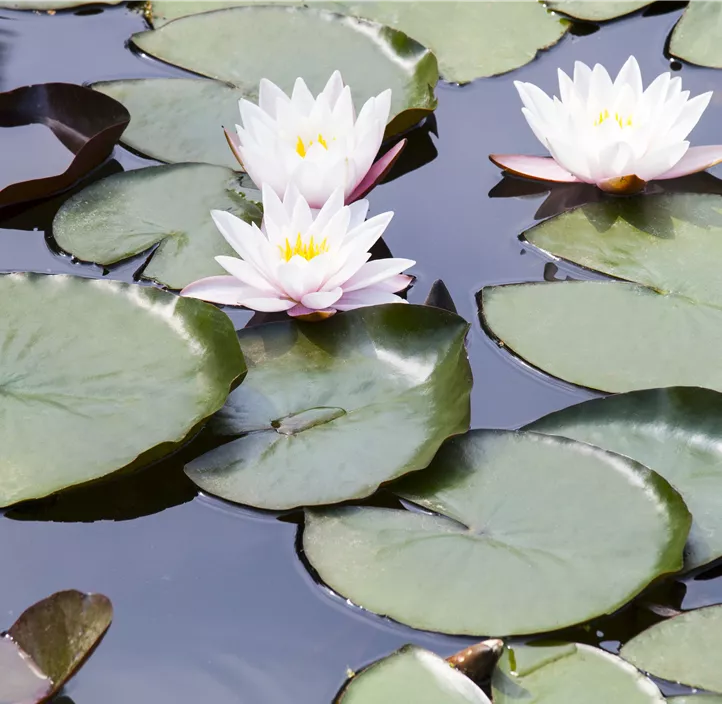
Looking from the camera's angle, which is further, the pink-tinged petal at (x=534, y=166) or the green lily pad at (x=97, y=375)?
the pink-tinged petal at (x=534, y=166)

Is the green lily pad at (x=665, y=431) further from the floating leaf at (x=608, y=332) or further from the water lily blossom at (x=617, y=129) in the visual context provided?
the water lily blossom at (x=617, y=129)

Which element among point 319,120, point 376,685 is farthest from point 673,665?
point 319,120

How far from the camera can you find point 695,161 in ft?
8.14

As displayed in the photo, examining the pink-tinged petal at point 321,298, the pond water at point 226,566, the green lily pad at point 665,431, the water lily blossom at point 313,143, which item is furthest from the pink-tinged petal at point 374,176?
the green lily pad at point 665,431

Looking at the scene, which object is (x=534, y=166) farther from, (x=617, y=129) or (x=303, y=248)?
(x=303, y=248)

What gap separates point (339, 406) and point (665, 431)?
648mm

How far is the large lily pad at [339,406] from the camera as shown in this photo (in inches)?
69.4

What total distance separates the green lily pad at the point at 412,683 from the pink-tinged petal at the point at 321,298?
2.62 feet

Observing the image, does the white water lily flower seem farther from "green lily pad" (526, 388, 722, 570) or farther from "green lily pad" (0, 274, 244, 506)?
"green lily pad" (526, 388, 722, 570)

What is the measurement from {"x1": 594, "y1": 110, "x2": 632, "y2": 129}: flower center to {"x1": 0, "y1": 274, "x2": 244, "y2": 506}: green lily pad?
1.20 m

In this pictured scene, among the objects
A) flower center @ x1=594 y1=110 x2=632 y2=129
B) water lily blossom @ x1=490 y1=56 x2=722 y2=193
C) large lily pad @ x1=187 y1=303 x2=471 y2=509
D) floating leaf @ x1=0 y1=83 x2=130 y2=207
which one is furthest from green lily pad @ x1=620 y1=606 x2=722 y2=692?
floating leaf @ x1=0 y1=83 x2=130 y2=207

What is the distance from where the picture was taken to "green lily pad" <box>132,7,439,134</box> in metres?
2.84

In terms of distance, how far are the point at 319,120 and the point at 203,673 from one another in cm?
141

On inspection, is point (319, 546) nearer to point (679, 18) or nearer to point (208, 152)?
point (208, 152)
